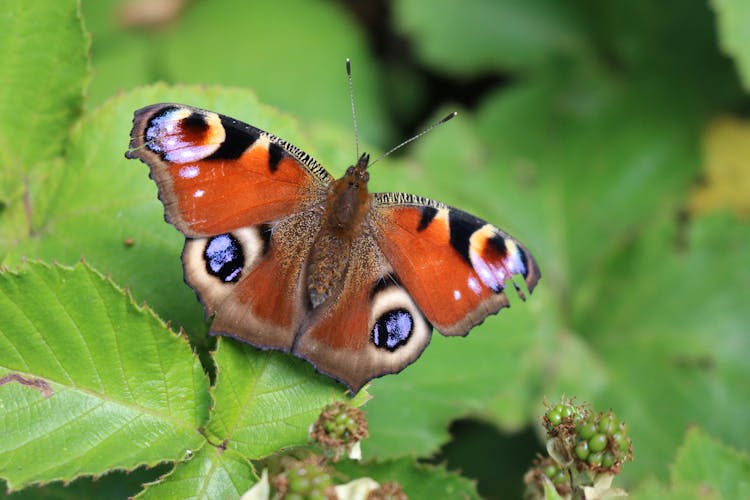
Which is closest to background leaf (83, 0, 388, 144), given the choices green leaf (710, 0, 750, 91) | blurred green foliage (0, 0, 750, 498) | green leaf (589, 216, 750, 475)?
blurred green foliage (0, 0, 750, 498)

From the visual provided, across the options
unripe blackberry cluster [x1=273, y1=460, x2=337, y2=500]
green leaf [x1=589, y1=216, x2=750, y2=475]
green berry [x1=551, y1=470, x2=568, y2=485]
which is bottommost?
green leaf [x1=589, y1=216, x2=750, y2=475]

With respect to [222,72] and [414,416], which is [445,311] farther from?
[222,72]

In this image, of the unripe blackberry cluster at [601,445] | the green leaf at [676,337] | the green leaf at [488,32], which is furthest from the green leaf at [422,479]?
the green leaf at [488,32]

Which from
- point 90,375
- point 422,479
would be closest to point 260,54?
point 90,375

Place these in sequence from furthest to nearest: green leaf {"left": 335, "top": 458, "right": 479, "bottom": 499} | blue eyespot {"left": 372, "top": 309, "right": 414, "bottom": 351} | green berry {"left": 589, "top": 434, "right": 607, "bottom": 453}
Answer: blue eyespot {"left": 372, "top": 309, "right": 414, "bottom": 351}
green leaf {"left": 335, "top": 458, "right": 479, "bottom": 499}
green berry {"left": 589, "top": 434, "right": 607, "bottom": 453}

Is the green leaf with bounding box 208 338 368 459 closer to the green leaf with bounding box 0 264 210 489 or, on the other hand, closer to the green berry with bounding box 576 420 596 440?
the green leaf with bounding box 0 264 210 489

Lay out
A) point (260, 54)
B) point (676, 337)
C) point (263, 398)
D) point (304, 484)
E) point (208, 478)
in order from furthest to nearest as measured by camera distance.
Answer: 1. point (260, 54)
2. point (676, 337)
3. point (263, 398)
4. point (208, 478)
5. point (304, 484)

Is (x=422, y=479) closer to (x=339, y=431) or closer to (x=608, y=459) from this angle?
(x=339, y=431)
